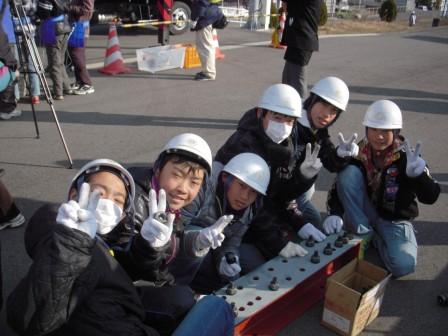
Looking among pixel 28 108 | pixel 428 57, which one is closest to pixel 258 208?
pixel 28 108

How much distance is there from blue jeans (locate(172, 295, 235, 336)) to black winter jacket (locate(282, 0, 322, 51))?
13.2 ft

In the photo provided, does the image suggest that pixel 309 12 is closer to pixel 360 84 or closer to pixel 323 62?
pixel 360 84

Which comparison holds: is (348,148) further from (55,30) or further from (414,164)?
(55,30)

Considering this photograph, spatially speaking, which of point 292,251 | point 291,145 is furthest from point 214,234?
point 291,145

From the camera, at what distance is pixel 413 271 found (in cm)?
336

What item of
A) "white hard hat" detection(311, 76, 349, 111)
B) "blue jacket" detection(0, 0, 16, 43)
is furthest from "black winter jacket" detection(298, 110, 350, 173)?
"blue jacket" detection(0, 0, 16, 43)

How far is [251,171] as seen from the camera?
2934mm

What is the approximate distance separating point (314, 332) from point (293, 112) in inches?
61.4

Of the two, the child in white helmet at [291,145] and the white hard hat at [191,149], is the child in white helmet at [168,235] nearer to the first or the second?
the white hard hat at [191,149]

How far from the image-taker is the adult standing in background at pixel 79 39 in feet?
22.4

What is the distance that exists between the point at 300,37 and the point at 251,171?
3.11 meters

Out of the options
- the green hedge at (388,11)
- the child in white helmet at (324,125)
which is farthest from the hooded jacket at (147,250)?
the green hedge at (388,11)

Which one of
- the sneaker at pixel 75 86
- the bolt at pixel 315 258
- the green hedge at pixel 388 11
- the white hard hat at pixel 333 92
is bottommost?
the bolt at pixel 315 258

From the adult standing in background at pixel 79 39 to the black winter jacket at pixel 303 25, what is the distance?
10.5 feet
